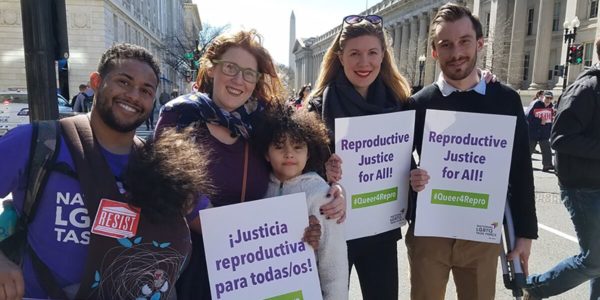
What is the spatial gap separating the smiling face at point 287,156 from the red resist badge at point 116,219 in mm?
819

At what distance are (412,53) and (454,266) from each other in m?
59.3

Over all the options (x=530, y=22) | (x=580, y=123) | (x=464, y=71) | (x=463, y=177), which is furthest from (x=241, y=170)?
(x=530, y=22)

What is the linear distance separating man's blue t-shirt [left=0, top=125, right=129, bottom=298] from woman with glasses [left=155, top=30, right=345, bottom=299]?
1.69ft

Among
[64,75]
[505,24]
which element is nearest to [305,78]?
[505,24]

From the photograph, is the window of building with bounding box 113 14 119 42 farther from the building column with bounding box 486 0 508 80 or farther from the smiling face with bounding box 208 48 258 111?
the smiling face with bounding box 208 48 258 111

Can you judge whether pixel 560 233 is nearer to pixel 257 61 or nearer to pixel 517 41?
pixel 257 61

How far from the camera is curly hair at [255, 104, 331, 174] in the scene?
2305 mm

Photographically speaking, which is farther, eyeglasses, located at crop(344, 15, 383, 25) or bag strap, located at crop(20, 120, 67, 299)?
eyeglasses, located at crop(344, 15, 383, 25)

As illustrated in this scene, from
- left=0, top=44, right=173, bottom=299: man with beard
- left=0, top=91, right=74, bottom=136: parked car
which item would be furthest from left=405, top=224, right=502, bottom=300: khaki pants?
left=0, top=91, right=74, bottom=136: parked car

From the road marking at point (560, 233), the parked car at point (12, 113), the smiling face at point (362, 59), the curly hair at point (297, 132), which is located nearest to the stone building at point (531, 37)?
the parked car at point (12, 113)

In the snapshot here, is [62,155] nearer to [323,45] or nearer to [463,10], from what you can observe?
[463,10]

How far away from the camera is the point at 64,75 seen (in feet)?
22.4

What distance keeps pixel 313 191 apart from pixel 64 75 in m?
6.10

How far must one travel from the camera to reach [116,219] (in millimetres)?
1692
